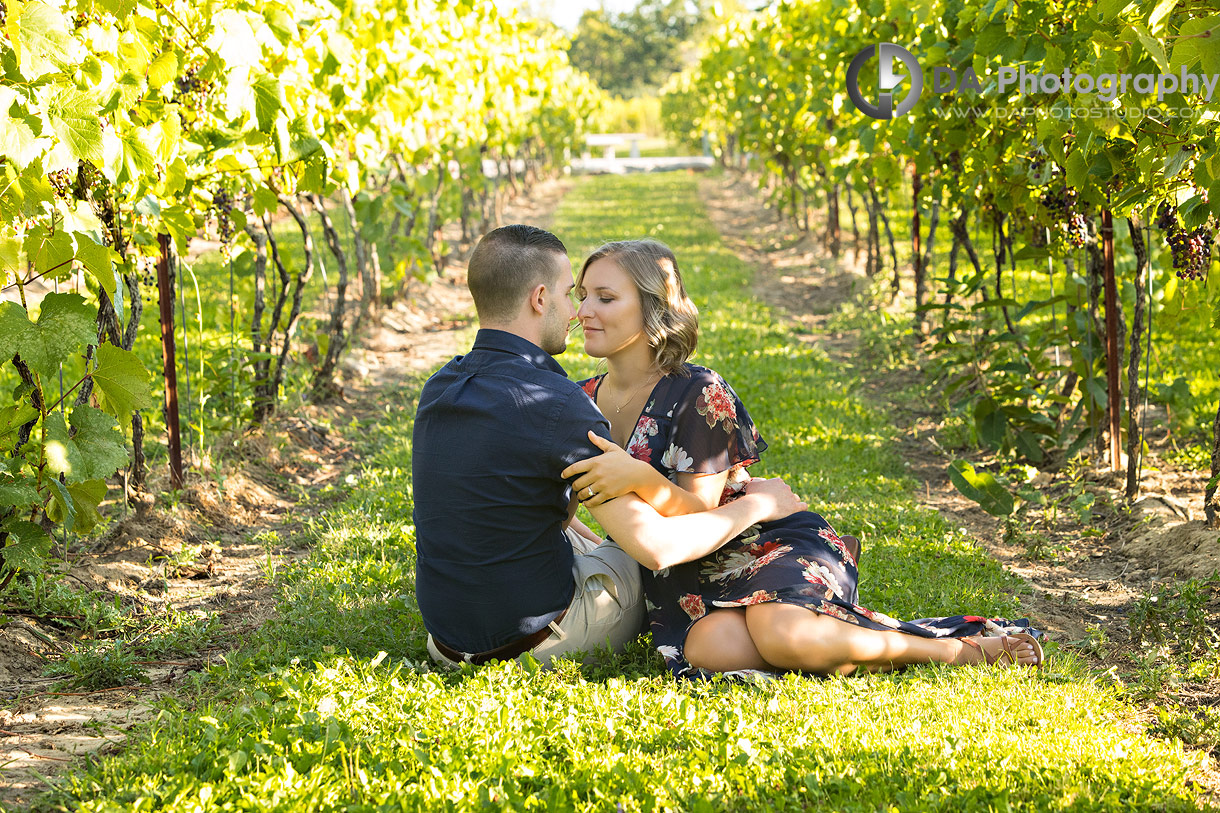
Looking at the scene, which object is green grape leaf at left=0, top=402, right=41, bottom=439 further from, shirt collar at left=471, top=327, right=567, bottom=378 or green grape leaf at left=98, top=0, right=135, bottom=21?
shirt collar at left=471, top=327, right=567, bottom=378

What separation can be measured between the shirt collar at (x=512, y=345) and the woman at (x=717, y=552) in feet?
1.02

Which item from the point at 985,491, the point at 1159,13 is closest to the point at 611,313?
the point at 1159,13

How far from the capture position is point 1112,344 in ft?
14.4

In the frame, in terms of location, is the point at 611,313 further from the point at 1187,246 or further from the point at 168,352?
the point at 168,352

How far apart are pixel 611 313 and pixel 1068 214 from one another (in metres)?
2.36

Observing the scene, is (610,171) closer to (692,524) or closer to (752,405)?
(752,405)

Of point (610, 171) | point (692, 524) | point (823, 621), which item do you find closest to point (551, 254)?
point (692, 524)

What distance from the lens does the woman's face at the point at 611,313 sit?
2926mm

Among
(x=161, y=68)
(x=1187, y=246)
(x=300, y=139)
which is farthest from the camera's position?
(x=300, y=139)

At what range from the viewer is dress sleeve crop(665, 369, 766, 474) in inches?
109

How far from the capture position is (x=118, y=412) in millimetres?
2842

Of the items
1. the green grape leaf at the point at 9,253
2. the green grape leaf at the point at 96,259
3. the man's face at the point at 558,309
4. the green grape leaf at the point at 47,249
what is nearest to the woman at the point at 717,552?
the man's face at the point at 558,309

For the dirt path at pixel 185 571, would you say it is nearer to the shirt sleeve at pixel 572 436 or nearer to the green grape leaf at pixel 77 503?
the green grape leaf at pixel 77 503

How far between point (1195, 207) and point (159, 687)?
339 cm
